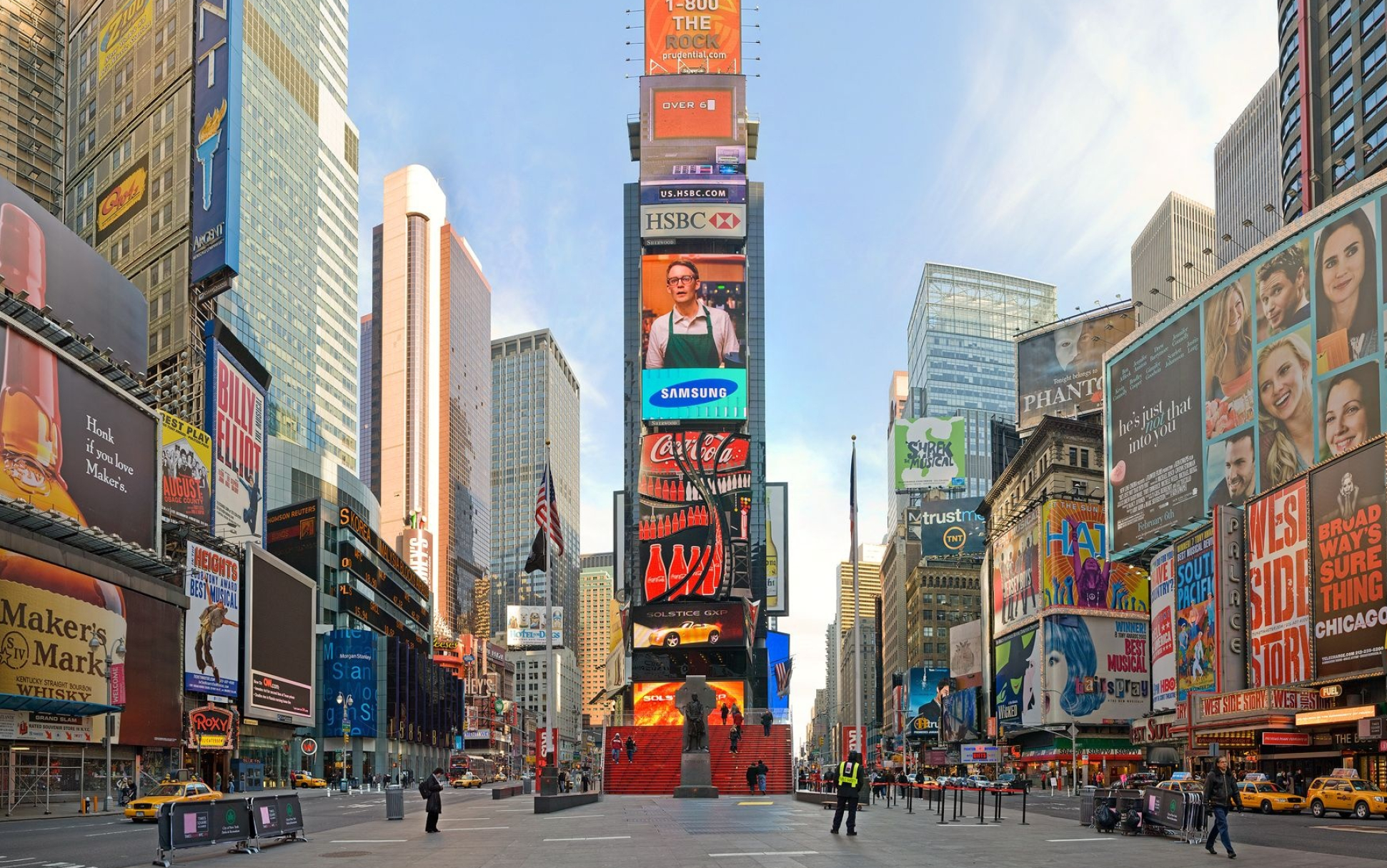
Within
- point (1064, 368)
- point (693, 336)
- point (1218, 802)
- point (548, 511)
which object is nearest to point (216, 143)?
point (693, 336)

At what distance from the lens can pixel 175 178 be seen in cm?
9825

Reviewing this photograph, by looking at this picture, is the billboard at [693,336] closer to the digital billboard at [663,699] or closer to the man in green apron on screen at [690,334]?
the man in green apron on screen at [690,334]

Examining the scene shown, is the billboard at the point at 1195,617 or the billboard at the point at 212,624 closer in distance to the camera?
the billboard at the point at 1195,617

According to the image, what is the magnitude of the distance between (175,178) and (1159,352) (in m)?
70.5

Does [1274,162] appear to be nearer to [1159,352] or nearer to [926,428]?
[926,428]

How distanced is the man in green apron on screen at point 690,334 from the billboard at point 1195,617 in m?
57.5

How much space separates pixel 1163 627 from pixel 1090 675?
85.6ft

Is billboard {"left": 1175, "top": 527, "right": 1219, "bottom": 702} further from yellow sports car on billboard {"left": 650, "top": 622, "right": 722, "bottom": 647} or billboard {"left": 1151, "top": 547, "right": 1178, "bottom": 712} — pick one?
yellow sports car on billboard {"left": 650, "top": 622, "right": 722, "bottom": 647}

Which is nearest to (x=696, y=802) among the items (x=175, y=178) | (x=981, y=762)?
(x=175, y=178)

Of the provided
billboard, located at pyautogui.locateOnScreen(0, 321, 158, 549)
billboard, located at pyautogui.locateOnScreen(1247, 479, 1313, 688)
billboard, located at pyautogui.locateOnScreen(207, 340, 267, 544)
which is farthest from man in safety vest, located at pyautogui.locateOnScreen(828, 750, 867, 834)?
billboard, located at pyautogui.locateOnScreen(207, 340, 267, 544)

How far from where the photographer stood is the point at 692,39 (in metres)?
144

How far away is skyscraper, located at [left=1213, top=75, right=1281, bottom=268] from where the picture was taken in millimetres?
158125

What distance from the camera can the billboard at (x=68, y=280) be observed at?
230ft

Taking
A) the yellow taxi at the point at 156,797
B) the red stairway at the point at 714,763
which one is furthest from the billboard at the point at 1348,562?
the yellow taxi at the point at 156,797
